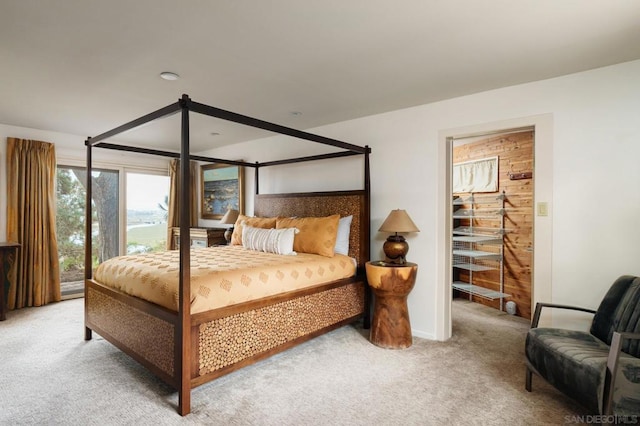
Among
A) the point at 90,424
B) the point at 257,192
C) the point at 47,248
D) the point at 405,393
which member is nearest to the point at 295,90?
the point at 257,192

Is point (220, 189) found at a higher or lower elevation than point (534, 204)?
higher

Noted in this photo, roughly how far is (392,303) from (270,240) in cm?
143

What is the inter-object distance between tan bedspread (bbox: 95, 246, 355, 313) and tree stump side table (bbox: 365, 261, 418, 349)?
0.46 metres

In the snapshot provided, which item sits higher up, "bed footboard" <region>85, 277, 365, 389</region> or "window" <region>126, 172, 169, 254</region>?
"window" <region>126, 172, 169, 254</region>

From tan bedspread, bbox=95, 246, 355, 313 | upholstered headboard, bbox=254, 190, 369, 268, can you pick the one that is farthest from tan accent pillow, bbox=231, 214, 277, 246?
tan bedspread, bbox=95, 246, 355, 313

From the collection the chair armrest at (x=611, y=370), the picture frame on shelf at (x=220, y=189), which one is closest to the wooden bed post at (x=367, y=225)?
the chair armrest at (x=611, y=370)

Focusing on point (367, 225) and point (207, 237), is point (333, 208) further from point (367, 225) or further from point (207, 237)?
point (207, 237)

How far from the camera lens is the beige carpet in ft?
6.82

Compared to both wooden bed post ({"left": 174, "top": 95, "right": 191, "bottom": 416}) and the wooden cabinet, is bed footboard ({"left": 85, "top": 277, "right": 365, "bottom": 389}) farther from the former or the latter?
the wooden cabinet

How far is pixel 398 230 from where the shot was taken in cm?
317

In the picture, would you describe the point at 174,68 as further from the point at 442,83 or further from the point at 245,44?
the point at 442,83

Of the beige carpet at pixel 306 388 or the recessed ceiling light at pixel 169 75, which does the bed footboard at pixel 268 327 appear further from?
the recessed ceiling light at pixel 169 75

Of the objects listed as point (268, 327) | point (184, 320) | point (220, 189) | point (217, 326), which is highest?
point (220, 189)

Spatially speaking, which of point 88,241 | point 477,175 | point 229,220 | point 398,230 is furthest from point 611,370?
point 229,220
